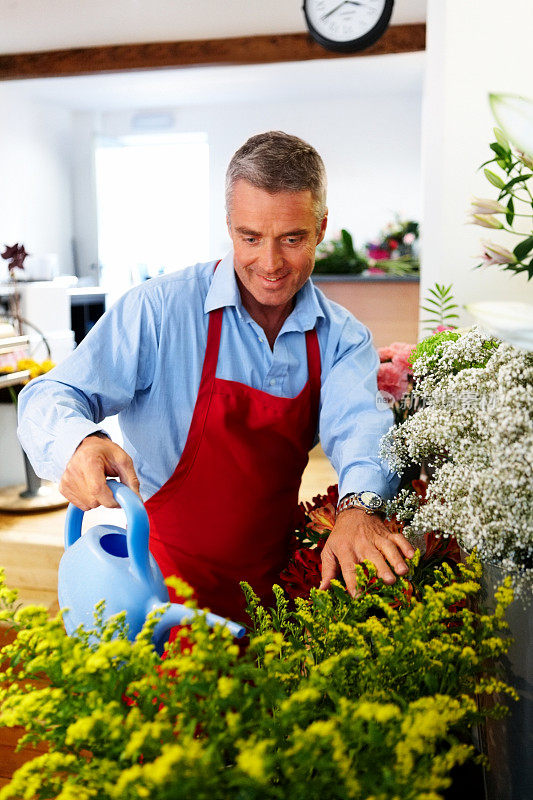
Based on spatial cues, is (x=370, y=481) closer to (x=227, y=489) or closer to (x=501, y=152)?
(x=227, y=489)

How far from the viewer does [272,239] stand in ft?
3.97

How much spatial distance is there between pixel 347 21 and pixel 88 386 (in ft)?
8.67

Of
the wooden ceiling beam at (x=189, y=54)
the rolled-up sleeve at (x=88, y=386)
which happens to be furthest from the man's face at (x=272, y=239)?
the wooden ceiling beam at (x=189, y=54)

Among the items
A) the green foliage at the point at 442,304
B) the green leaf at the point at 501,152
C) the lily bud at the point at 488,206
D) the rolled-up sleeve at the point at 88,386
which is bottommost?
the rolled-up sleeve at the point at 88,386

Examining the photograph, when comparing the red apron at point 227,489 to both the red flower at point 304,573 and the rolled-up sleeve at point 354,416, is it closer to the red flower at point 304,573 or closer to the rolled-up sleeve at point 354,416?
the rolled-up sleeve at point 354,416

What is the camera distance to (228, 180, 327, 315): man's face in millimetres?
1188

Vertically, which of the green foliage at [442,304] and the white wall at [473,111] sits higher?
the white wall at [473,111]

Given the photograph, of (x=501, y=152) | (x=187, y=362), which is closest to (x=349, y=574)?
(x=501, y=152)

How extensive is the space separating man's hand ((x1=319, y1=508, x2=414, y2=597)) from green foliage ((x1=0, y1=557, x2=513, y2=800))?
0.21m

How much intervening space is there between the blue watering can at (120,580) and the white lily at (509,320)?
331 millimetres

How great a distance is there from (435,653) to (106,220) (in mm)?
9070

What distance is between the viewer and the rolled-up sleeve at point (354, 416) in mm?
1068

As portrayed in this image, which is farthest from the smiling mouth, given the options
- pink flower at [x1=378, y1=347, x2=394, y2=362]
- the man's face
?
pink flower at [x1=378, y1=347, x2=394, y2=362]

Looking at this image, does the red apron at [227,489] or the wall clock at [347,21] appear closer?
the red apron at [227,489]
